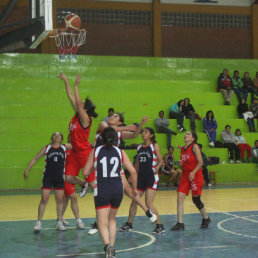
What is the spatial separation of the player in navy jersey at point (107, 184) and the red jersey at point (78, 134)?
200 centimetres

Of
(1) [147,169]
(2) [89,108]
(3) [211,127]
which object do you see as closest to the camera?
(2) [89,108]

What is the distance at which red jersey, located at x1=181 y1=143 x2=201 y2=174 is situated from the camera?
10.1m

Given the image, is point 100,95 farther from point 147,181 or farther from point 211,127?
point 147,181

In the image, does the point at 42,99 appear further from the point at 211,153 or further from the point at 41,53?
the point at 211,153

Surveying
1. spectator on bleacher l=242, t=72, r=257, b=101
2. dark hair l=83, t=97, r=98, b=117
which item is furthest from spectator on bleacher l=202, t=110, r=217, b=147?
dark hair l=83, t=97, r=98, b=117

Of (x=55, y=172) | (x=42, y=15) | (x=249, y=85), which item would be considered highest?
(x=42, y=15)

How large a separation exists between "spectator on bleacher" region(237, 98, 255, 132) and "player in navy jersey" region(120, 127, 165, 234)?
1264 cm

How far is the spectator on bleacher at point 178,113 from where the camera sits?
21.0 m

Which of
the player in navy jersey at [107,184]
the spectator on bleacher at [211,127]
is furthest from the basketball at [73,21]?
the player in navy jersey at [107,184]

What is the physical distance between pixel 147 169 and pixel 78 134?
5.11ft

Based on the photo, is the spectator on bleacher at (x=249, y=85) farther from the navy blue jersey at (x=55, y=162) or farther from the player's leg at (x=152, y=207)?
the navy blue jersey at (x=55, y=162)

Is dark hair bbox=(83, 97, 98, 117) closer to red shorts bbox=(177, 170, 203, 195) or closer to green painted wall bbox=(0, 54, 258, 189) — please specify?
red shorts bbox=(177, 170, 203, 195)

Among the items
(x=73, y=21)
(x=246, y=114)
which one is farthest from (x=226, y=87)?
(x=73, y=21)

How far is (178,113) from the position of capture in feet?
68.9
